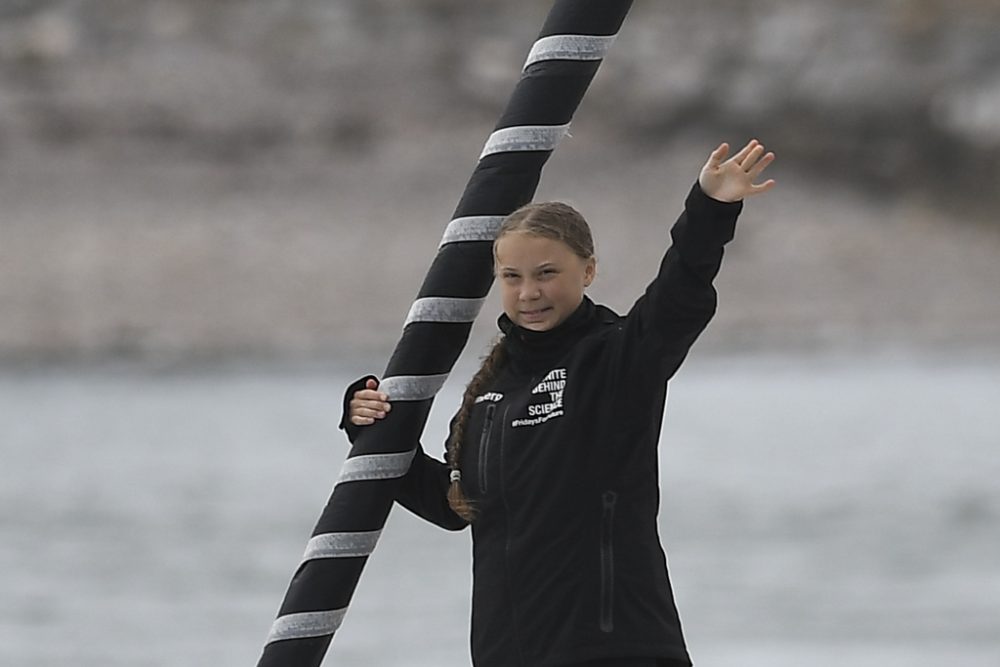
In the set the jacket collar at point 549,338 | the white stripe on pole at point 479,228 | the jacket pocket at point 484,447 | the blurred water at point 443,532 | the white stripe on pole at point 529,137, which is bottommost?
the jacket pocket at point 484,447

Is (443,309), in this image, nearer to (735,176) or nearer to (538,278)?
(538,278)

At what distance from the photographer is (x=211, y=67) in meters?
10.9

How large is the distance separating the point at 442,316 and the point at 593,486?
0.13 metres

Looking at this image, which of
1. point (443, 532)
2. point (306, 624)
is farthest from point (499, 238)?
point (443, 532)

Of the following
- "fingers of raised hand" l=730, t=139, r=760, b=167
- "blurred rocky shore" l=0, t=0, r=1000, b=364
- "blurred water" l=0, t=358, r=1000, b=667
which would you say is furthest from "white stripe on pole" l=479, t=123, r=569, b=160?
"blurred rocky shore" l=0, t=0, r=1000, b=364

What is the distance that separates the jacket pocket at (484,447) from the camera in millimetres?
1073

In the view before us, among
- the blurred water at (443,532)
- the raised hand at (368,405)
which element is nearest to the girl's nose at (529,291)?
the raised hand at (368,405)

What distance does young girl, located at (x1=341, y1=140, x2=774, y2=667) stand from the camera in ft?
3.32

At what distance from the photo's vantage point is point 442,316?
1.07m

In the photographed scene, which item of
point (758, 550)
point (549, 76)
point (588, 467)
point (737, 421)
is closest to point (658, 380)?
point (588, 467)

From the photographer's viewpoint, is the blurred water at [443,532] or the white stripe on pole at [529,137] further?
the blurred water at [443,532]

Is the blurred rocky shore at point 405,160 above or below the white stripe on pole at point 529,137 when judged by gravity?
above

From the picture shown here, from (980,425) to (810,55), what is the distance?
518cm

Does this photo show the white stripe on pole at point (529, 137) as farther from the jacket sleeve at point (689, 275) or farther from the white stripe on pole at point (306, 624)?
the white stripe on pole at point (306, 624)
